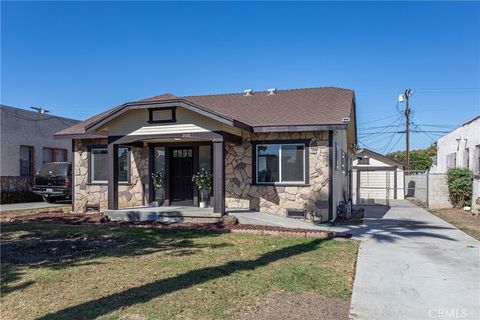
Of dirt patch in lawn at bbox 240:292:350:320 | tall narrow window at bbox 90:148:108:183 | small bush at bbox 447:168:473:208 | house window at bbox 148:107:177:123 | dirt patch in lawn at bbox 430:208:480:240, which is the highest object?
house window at bbox 148:107:177:123

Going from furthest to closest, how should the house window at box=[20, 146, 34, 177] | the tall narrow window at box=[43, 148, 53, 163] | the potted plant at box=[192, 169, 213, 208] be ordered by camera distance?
the tall narrow window at box=[43, 148, 53, 163]
the house window at box=[20, 146, 34, 177]
the potted plant at box=[192, 169, 213, 208]

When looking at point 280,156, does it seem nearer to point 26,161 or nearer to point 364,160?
point 26,161

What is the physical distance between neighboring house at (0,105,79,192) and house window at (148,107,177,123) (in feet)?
39.4

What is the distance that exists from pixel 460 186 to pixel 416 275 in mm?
12765

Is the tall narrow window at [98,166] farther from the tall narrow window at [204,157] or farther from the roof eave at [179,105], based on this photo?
the tall narrow window at [204,157]

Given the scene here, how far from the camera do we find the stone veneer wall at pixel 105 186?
47.6ft

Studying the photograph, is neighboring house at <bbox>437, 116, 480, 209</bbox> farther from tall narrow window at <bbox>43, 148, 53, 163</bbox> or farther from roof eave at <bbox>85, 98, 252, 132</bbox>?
tall narrow window at <bbox>43, 148, 53, 163</bbox>

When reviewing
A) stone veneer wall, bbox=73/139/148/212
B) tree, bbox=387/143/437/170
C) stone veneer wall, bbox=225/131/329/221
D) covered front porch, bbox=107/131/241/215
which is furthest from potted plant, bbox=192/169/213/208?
tree, bbox=387/143/437/170

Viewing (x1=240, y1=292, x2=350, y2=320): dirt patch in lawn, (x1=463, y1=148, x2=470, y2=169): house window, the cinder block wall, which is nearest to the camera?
(x1=240, y1=292, x2=350, y2=320): dirt patch in lawn

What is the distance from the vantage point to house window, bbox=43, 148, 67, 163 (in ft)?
75.9

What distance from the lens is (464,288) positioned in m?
5.72

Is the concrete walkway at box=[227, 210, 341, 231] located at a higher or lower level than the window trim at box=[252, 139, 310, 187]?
lower

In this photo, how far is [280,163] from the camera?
12547 millimetres

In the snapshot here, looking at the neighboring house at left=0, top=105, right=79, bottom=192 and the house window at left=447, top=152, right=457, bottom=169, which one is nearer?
the neighboring house at left=0, top=105, right=79, bottom=192
